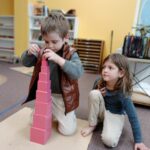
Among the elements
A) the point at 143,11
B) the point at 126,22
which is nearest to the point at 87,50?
the point at 126,22

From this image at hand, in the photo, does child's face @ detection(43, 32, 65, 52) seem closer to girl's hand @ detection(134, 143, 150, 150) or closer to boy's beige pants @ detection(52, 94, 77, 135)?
boy's beige pants @ detection(52, 94, 77, 135)

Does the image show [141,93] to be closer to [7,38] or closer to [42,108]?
[42,108]

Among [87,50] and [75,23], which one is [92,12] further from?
[87,50]

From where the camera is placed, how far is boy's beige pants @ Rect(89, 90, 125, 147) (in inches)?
42.9

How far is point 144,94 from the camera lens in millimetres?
1837

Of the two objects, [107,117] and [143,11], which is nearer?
[107,117]

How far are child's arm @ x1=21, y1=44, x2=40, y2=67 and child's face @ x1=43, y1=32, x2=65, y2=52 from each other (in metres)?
0.08

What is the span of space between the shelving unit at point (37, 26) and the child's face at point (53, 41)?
2.18 m

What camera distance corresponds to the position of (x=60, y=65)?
3.28 ft

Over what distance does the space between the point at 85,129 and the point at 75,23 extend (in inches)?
89.9

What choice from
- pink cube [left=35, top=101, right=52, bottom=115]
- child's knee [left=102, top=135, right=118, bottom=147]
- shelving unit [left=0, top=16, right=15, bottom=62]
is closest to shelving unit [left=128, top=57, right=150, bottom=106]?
child's knee [left=102, top=135, right=118, bottom=147]

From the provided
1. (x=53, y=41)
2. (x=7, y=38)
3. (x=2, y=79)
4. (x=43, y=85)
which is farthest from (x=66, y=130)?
(x=7, y=38)

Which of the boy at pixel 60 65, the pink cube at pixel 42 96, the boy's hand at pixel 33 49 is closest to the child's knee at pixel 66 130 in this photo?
the boy at pixel 60 65

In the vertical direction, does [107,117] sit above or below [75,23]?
below
